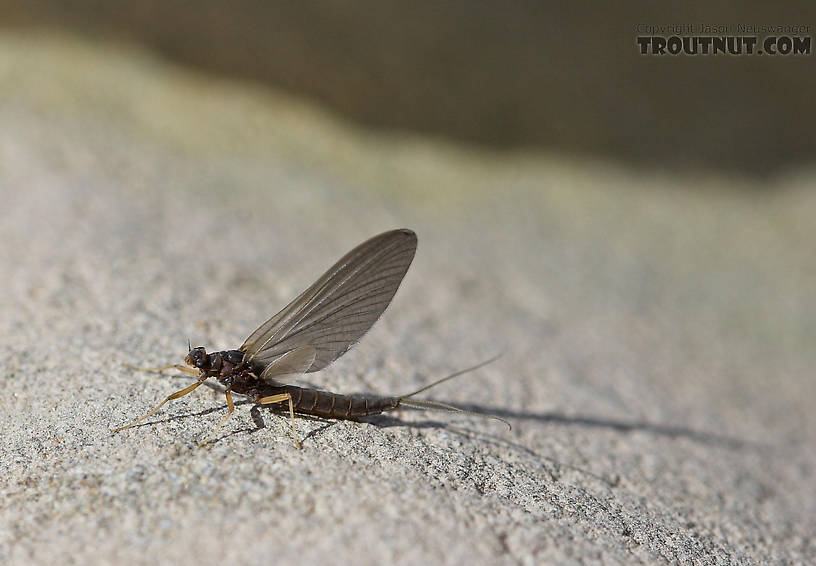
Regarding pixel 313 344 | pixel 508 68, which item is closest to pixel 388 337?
pixel 313 344

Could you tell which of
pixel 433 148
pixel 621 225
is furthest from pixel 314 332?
pixel 621 225

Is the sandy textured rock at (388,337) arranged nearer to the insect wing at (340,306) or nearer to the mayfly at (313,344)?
the mayfly at (313,344)

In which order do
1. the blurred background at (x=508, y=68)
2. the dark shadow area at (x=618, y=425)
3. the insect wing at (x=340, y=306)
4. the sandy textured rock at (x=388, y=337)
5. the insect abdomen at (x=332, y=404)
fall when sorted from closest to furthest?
the sandy textured rock at (x=388, y=337) → the insect wing at (x=340, y=306) → the insect abdomen at (x=332, y=404) → the dark shadow area at (x=618, y=425) → the blurred background at (x=508, y=68)

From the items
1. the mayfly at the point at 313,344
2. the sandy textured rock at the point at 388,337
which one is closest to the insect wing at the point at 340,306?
the mayfly at the point at 313,344

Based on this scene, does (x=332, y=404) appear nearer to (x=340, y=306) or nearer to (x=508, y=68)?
(x=340, y=306)

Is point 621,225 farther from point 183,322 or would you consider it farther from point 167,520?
point 167,520

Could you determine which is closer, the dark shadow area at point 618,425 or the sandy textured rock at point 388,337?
the sandy textured rock at point 388,337

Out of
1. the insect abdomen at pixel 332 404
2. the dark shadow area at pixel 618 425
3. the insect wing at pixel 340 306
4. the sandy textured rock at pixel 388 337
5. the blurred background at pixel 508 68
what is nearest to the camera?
the sandy textured rock at pixel 388 337
